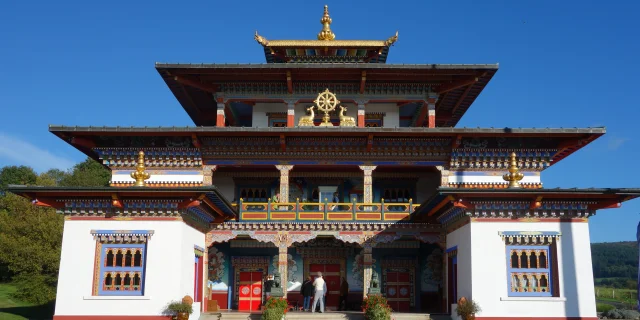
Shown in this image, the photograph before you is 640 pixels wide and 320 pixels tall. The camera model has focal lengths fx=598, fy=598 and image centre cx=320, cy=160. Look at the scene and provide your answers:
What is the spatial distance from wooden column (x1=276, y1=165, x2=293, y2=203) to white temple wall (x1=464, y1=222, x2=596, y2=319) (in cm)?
846

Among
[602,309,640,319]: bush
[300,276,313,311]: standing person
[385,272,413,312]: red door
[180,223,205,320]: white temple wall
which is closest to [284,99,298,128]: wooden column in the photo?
[300,276,313,311]: standing person

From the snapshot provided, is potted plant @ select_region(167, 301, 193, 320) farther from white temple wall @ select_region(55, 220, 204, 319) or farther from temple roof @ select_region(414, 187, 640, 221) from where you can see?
temple roof @ select_region(414, 187, 640, 221)

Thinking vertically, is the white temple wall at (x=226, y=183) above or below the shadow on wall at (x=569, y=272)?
above

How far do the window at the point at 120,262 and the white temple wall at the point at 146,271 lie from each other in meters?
0.17

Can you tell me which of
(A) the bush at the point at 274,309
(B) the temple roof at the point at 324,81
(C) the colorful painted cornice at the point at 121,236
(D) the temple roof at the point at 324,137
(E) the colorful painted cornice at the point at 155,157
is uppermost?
(B) the temple roof at the point at 324,81

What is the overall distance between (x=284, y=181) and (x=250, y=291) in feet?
17.2

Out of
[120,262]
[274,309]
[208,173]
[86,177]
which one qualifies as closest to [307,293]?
[274,309]

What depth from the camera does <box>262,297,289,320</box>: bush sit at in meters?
18.9

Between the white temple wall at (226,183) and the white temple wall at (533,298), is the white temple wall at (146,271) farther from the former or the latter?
the white temple wall at (533,298)

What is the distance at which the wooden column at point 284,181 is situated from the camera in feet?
79.3

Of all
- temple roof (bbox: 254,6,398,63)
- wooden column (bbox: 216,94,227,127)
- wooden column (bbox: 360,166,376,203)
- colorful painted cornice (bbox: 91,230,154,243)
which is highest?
temple roof (bbox: 254,6,398,63)

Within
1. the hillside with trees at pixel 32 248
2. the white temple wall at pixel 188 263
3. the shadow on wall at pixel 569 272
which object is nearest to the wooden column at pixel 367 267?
the white temple wall at pixel 188 263

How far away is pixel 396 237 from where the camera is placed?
76.0ft

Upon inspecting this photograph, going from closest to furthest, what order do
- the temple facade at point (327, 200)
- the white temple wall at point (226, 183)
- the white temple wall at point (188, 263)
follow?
1. the temple facade at point (327, 200)
2. the white temple wall at point (188, 263)
3. the white temple wall at point (226, 183)
